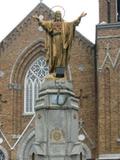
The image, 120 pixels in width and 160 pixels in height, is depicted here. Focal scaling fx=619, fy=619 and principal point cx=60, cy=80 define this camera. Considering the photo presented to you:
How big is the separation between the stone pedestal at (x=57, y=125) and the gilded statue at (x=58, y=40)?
0.68 metres

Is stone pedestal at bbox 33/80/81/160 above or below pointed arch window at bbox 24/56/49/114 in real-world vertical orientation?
below

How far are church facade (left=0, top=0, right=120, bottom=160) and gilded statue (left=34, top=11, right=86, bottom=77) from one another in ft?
56.0

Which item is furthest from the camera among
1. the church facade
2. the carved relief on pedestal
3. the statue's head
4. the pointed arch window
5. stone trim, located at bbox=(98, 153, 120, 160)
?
the pointed arch window

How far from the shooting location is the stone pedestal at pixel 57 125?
15516 millimetres

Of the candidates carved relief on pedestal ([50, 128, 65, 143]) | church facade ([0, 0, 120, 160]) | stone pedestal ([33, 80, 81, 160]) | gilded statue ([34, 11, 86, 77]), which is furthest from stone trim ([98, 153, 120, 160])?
carved relief on pedestal ([50, 128, 65, 143])

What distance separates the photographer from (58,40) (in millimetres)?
16484

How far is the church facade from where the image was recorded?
3331 centimetres

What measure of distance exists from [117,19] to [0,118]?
9269mm

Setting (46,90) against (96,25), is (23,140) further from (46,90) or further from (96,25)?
(46,90)

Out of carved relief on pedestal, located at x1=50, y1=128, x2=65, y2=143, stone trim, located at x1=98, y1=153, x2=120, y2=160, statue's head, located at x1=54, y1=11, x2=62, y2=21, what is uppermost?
statue's head, located at x1=54, y1=11, x2=62, y2=21

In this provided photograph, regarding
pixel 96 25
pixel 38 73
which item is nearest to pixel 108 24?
pixel 96 25

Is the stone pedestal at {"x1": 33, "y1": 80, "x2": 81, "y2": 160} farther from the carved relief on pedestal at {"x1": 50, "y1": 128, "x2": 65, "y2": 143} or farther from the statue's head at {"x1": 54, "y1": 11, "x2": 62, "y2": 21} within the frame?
the statue's head at {"x1": 54, "y1": 11, "x2": 62, "y2": 21}

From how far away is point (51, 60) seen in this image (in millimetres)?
16500

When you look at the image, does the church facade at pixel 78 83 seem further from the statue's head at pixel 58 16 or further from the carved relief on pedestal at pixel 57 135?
the carved relief on pedestal at pixel 57 135
